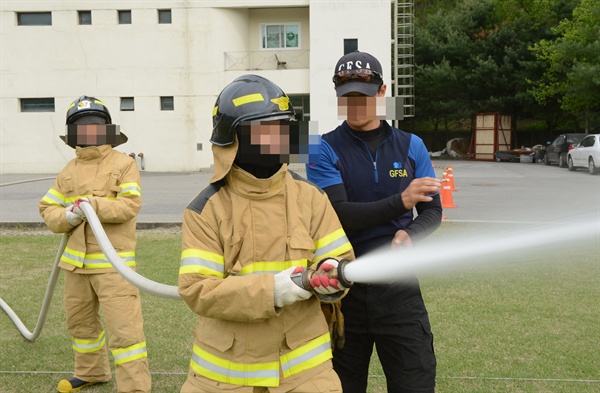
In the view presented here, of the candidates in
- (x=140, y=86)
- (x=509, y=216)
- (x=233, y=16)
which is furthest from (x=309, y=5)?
(x=509, y=216)

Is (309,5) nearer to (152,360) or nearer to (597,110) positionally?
(597,110)

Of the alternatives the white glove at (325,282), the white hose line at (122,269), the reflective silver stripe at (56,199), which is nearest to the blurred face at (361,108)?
the white glove at (325,282)

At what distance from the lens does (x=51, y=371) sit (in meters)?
5.07

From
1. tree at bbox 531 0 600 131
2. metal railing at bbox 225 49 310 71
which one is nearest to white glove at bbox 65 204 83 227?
metal railing at bbox 225 49 310 71

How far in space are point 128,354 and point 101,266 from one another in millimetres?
620

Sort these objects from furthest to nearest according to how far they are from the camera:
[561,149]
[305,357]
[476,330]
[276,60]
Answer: [276,60] → [561,149] → [476,330] → [305,357]

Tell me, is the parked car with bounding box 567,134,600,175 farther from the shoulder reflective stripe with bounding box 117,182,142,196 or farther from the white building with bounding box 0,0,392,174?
the shoulder reflective stripe with bounding box 117,182,142,196

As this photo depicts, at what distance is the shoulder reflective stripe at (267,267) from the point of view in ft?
8.22

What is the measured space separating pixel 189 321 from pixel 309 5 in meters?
25.1

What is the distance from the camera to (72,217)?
4488 millimetres

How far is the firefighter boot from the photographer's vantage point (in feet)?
15.2

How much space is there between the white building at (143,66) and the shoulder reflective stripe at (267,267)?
2699cm

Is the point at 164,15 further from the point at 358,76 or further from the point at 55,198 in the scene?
the point at 358,76

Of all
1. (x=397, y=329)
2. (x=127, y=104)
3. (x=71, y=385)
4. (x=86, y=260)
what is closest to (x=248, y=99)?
(x=397, y=329)
